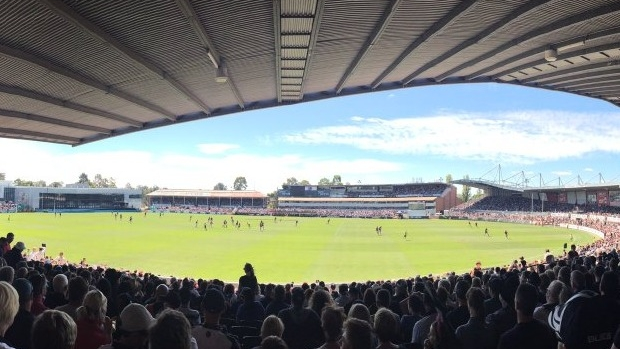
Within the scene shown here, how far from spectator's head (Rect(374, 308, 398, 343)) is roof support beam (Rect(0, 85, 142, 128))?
1325cm

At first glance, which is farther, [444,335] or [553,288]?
[553,288]

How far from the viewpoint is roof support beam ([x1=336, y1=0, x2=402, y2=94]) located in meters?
10.5

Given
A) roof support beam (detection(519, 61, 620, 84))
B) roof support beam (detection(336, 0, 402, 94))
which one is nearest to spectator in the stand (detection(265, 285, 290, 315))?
roof support beam (detection(336, 0, 402, 94))

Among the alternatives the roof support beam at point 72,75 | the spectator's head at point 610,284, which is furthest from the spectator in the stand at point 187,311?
the roof support beam at point 72,75

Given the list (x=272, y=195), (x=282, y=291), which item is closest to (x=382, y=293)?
(x=282, y=291)

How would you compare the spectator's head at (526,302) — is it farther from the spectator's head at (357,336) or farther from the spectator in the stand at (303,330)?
the spectator in the stand at (303,330)

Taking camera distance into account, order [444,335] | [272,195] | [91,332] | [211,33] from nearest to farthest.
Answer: [444,335] < [91,332] < [211,33] < [272,195]

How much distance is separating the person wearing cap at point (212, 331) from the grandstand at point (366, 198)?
3972 inches

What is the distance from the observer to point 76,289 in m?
4.94

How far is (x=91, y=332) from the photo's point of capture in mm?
4020

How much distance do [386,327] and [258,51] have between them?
10413 millimetres

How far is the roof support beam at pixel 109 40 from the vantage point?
8.46m

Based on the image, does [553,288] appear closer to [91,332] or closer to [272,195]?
[91,332]

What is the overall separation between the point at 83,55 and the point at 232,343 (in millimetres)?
9663
